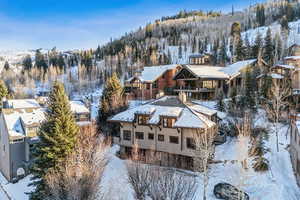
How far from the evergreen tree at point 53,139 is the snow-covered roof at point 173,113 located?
256 inches

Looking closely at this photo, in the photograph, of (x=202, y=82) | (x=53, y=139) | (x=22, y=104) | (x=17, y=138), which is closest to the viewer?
(x=53, y=139)

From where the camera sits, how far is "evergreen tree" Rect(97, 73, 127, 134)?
1393 inches

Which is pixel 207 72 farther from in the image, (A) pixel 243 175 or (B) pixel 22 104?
(B) pixel 22 104

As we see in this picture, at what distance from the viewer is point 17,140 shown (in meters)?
34.0

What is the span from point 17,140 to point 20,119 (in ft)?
11.1

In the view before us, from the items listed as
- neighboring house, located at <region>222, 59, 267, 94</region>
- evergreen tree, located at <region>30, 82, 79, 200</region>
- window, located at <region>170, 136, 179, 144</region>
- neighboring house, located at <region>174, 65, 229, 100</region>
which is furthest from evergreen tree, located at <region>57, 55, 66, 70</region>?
window, located at <region>170, 136, 179, 144</region>

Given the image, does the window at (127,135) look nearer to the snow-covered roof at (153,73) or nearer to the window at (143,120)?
the window at (143,120)

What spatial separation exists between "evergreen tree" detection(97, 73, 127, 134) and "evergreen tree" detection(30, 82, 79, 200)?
36.4ft

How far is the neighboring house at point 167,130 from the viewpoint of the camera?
965 inches

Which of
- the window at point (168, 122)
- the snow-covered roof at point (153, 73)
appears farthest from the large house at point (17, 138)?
the snow-covered roof at point (153, 73)

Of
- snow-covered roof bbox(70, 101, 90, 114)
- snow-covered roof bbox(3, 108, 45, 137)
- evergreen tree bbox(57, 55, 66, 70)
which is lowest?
snow-covered roof bbox(3, 108, 45, 137)

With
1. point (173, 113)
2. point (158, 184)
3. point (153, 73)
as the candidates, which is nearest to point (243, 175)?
point (158, 184)

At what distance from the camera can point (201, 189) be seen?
69.1 ft

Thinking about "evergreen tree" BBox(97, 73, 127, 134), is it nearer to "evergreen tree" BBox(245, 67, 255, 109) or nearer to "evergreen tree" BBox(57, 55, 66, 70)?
"evergreen tree" BBox(245, 67, 255, 109)
